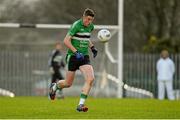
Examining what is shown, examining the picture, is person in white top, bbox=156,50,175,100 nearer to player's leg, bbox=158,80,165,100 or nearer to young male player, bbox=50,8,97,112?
player's leg, bbox=158,80,165,100

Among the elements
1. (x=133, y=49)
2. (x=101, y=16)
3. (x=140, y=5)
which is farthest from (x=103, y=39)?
(x=133, y=49)

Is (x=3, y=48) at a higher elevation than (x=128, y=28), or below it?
below

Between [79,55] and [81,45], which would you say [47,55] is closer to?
[81,45]

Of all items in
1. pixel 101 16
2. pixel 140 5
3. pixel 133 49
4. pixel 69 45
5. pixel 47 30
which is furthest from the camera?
pixel 133 49

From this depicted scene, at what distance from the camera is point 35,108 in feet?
66.1

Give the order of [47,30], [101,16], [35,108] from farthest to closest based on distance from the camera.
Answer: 1. [101,16]
2. [47,30]
3. [35,108]

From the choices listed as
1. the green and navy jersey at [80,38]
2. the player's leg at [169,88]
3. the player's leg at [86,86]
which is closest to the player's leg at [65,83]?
the player's leg at [86,86]

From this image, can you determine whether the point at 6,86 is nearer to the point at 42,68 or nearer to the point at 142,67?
the point at 42,68

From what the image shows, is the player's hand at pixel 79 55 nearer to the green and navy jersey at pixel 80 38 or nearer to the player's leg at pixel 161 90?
the green and navy jersey at pixel 80 38

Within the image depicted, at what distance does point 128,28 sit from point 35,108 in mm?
31574

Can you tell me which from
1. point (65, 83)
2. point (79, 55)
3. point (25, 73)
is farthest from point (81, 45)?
point (25, 73)

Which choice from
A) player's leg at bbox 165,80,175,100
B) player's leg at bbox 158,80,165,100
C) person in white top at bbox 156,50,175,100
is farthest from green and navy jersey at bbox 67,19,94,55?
player's leg at bbox 165,80,175,100

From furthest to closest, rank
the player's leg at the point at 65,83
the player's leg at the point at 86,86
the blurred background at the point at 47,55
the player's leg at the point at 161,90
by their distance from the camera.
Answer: the blurred background at the point at 47,55 → the player's leg at the point at 161,90 → the player's leg at the point at 65,83 → the player's leg at the point at 86,86

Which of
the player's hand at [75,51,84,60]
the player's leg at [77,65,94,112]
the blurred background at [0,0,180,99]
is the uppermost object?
the blurred background at [0,0,180,99]
